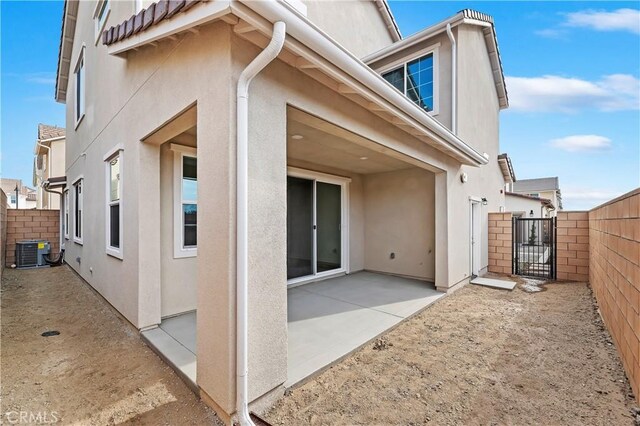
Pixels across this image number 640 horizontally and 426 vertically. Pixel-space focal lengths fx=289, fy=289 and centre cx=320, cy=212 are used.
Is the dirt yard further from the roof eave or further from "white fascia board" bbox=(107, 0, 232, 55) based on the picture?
the roof eave

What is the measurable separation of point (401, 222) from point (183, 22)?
6.29 metres

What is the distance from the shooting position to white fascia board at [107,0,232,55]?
2.12 m

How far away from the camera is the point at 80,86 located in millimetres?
8094

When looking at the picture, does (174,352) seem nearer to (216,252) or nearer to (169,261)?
Result: (169,261)

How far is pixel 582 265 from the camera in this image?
24.4 feet

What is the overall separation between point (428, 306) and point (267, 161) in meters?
4.28

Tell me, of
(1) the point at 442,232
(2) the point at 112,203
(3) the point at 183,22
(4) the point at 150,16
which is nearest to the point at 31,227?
(2) the point at 112,203

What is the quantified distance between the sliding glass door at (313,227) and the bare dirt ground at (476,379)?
2.82m

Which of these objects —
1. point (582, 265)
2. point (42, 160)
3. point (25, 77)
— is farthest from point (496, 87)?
point (42, 160)

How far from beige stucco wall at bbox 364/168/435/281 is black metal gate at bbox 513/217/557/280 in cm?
343

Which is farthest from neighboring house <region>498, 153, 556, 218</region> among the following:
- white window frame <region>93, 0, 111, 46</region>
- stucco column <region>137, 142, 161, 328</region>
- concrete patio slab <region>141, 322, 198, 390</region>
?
white window frame <region>93, 0, 111, 46</region>

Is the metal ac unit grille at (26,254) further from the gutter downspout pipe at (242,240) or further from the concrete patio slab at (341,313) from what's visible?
the gutter downspout pipe at (242,240)

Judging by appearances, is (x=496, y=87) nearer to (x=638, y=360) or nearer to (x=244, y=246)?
(x=638, y=360)

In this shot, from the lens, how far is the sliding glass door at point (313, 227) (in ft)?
21.2
